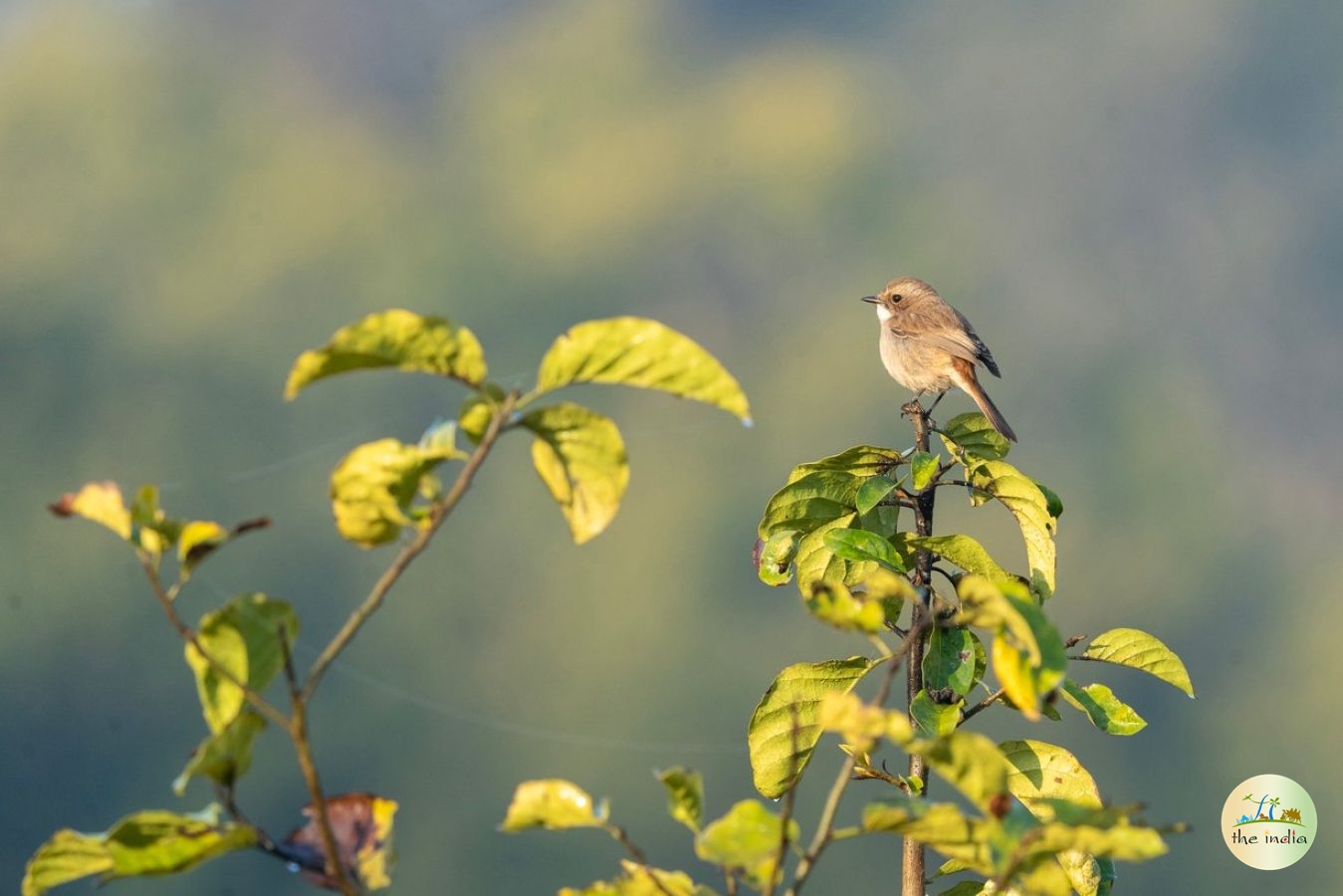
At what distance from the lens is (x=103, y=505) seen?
3.59ft

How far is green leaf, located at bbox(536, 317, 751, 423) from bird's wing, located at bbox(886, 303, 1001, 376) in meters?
4.27

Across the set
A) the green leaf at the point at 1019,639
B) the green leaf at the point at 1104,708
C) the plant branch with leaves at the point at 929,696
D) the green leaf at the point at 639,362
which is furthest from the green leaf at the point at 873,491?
the green leaf at the point at 639,362

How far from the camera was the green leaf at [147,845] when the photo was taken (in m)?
1.03

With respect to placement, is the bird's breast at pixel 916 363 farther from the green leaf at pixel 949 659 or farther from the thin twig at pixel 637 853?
the thin twig at pixel 637 853

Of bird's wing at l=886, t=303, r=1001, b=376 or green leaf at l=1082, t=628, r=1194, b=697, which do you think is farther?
bird's wing at l=886, t=303, r=1001, b=376

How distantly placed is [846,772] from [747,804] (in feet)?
0.31

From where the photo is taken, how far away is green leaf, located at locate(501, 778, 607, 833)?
1106 millimetres

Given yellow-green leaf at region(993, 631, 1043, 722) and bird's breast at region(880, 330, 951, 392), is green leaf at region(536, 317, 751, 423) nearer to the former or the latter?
yellow-green leaf at region(993, 631, 1043, 722)

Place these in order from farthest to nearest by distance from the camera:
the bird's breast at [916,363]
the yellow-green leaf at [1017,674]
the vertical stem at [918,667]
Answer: the bird's breast at [916,363], the vertical stem at [918,667], the yellow-green leaf at [1017,674]

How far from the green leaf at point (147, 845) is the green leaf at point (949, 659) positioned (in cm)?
100

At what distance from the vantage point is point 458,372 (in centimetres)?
107

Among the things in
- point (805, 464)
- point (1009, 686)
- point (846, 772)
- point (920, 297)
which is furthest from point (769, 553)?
point (920, 297)

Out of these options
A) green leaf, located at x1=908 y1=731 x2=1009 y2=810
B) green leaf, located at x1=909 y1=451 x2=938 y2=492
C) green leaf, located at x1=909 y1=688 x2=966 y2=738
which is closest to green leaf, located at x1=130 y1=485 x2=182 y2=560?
green leaf, located at x1=908 y1=731 x2=1009 y2=810

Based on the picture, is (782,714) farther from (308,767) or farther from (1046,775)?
(308,767)
